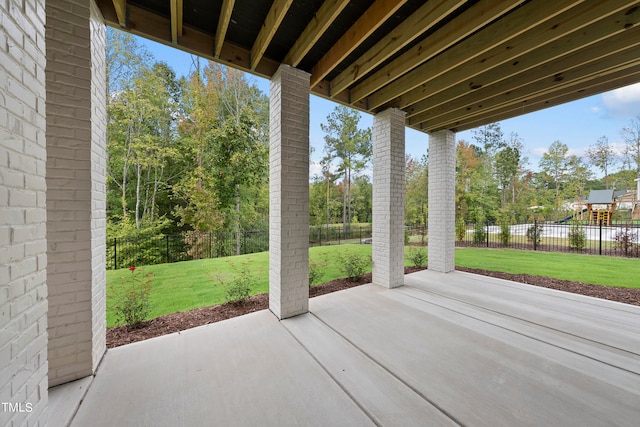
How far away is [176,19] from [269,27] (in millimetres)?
875

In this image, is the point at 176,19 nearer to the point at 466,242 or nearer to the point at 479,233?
the point at 479,233

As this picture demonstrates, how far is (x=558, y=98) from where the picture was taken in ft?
12.1

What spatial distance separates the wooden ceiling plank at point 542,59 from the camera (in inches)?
90.4

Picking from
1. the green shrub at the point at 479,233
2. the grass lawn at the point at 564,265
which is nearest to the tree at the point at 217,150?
the grass lawn at the point at 564,265

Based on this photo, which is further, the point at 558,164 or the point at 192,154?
the point at 558,164

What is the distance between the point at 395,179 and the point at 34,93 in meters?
4.09

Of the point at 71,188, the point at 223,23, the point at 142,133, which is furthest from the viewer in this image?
the point at 142,133

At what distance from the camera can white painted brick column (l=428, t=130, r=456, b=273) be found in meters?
5.10

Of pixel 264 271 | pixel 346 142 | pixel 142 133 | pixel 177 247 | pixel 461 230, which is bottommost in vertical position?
pixel 264 271

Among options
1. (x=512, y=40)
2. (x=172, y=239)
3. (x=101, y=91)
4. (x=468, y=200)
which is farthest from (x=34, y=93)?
(x=468, y=200)

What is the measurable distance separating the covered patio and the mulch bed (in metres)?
0.29

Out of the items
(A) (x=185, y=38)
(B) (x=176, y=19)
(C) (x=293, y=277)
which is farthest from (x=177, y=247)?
(B) (x=176, y=19)

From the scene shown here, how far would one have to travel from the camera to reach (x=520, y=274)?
517 cm

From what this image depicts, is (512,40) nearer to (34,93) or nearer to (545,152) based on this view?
(34,93)
